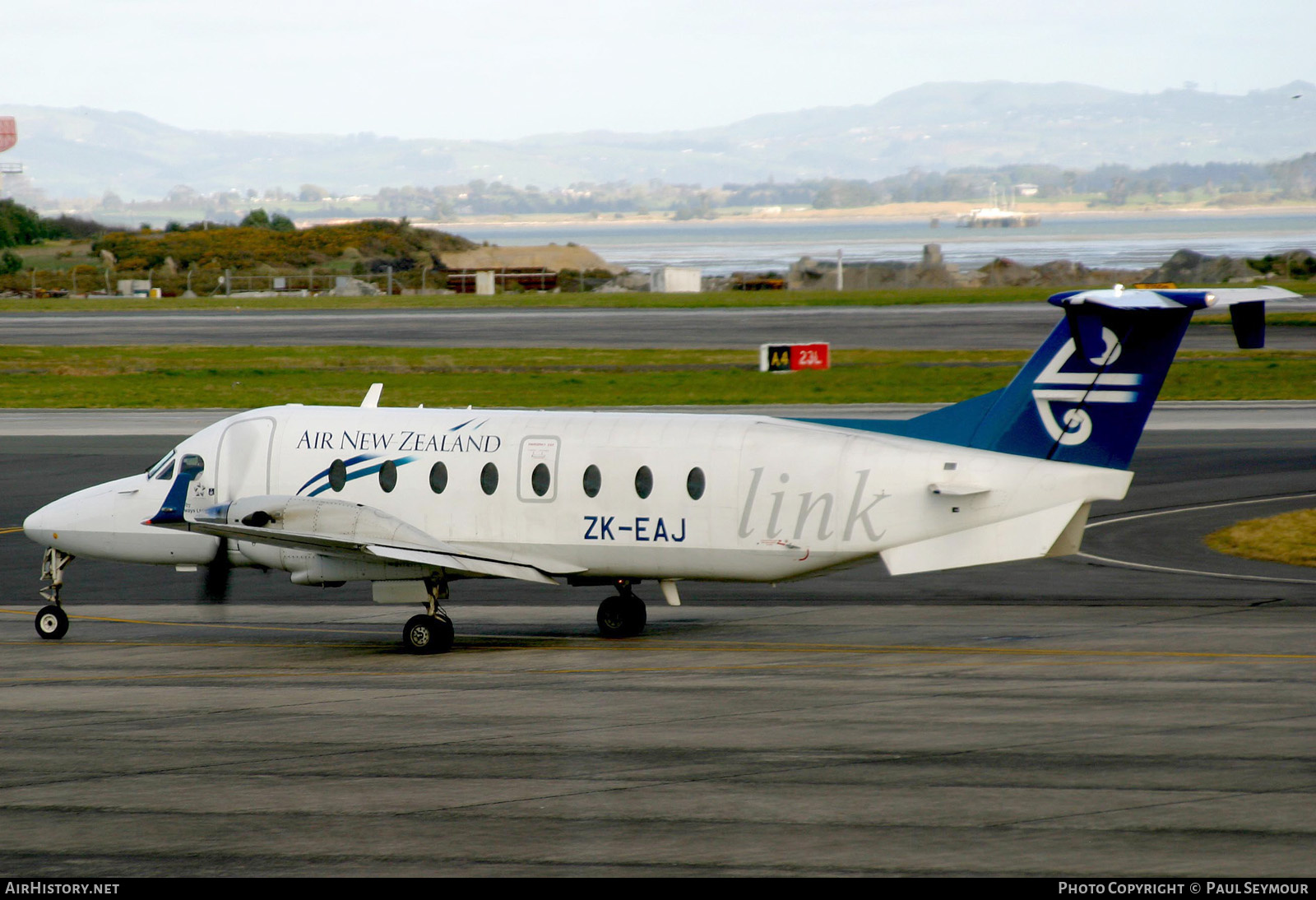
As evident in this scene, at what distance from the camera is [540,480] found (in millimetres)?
19531

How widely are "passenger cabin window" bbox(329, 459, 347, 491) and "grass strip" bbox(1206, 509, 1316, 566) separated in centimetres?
1614

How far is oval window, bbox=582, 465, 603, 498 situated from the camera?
19.2 meters

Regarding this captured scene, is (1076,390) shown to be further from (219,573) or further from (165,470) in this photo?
(165,470)

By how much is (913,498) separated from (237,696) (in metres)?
8.61

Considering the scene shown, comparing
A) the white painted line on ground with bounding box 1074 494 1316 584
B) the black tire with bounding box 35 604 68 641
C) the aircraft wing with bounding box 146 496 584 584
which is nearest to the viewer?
the aircraft wing with bounding box 146 496 584 584

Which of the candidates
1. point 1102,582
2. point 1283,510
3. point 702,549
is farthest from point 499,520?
point 1283,510

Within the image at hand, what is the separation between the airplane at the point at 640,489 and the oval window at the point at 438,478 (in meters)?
0.03

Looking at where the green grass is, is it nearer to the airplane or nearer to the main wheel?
the airplane

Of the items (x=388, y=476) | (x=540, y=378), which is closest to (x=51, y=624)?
(x=388, y=476)

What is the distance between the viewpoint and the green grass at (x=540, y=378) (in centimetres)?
4972

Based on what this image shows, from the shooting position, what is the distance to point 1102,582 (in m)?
23.8

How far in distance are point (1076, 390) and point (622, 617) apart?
23.7 feet

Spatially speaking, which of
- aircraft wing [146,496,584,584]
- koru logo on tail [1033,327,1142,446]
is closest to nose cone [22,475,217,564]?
aircraft wing [146,496,584,584]

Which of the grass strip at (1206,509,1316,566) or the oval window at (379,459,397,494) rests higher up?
the oval window at (379,459,397,494)
